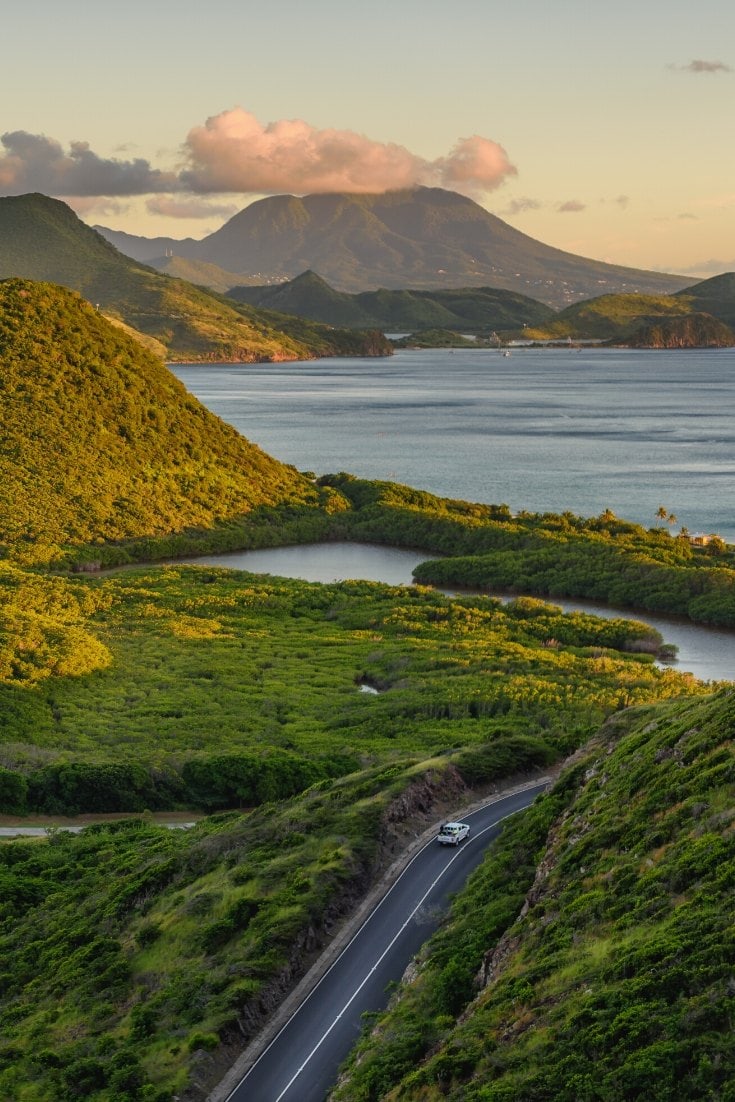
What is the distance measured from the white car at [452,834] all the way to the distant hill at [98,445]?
6783 cm

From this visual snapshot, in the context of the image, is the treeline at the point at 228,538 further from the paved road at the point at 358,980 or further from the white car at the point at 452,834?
the paved road at the point at 358,980

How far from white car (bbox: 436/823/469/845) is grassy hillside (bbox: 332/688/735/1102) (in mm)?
3161

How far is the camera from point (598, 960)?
66.8ft

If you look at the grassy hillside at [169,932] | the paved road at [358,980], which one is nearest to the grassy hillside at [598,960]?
the paved road at [358,980]

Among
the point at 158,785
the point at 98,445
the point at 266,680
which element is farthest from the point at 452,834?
the point at 98,445

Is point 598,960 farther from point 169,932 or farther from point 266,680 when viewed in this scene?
point 266,680

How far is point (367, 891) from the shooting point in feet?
101

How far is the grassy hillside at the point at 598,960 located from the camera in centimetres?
1750

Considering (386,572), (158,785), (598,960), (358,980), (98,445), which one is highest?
(98,445)

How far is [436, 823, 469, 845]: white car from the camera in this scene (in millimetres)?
33250

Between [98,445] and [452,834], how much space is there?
297 feet

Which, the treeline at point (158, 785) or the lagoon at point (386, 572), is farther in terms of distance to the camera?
the lagoon at point (386, 572)

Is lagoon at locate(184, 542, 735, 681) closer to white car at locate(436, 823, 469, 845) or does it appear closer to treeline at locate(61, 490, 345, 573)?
treeline at locate(61, 490, 345, 573)

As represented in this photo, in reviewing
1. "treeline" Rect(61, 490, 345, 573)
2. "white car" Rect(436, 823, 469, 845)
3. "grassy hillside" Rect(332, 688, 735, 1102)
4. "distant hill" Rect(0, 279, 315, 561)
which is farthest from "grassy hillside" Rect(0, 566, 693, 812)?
"distant hill" Rect(0, 279, 315, 561)
